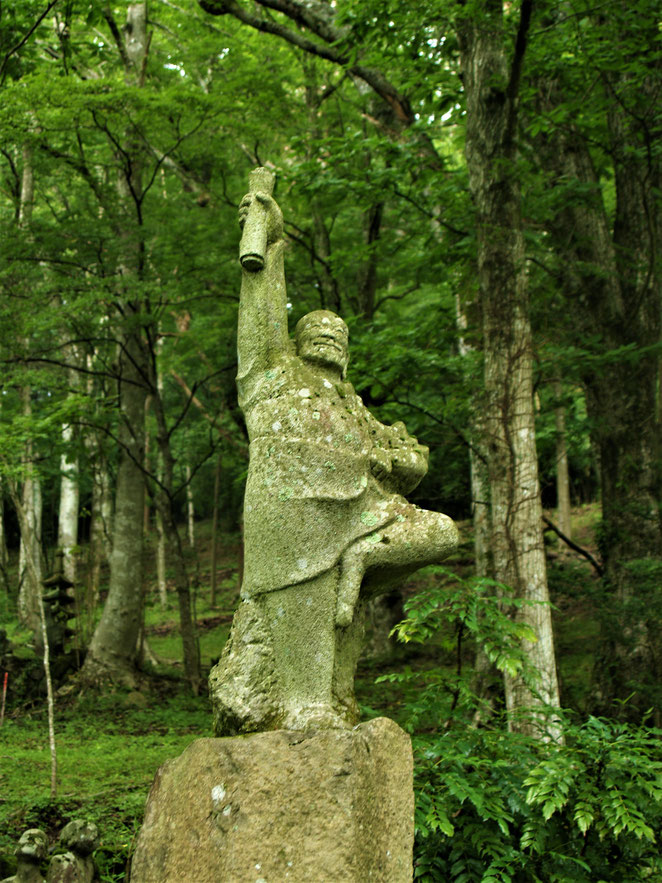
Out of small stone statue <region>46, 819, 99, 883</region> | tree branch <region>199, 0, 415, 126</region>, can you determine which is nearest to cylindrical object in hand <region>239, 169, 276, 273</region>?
small stone statue <region>46, 819, 99, 883</region>

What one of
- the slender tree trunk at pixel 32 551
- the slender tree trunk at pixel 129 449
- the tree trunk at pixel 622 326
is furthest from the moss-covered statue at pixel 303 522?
the slender tree trunk at pixel 32 551

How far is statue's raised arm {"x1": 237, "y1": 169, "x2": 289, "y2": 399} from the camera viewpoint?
356 centimetres

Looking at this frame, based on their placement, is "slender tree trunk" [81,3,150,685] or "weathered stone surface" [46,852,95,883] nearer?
"weathered stone surface" [46,852,95,883]

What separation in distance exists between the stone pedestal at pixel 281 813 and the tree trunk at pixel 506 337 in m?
2.80

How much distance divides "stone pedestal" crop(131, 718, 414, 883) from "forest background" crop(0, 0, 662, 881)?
59 cm

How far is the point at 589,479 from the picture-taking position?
22.5 m

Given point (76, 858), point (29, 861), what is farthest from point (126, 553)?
point (76, 858)

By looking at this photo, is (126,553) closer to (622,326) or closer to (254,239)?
(622,326)

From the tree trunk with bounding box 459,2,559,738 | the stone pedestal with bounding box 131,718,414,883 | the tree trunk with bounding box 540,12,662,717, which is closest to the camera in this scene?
the stone pedestal with bounding box 131,718,414,883

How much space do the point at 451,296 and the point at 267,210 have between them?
6719 mm

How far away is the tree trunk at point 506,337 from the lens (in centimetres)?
586

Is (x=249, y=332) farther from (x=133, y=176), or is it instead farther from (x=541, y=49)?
(x=133, y=176)

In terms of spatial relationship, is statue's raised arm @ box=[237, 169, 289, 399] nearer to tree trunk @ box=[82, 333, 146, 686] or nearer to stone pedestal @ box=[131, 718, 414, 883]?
stone pedestal @ box=[131, 718, 414, 883]

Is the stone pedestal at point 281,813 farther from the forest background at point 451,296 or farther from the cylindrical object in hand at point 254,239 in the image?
the cylindrical object in hand at point 254,239
